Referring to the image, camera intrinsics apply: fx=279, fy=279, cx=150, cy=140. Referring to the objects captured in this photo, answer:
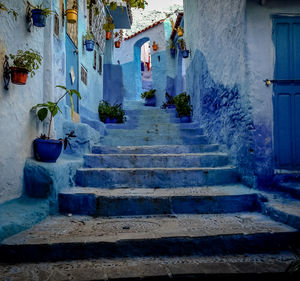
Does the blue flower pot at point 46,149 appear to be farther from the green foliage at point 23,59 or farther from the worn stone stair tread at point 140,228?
the green foliage at point 23,59

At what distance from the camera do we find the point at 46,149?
Answer: 11.5 feet

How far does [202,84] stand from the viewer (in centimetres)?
654

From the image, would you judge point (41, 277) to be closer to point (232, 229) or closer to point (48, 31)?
point (232, 229)

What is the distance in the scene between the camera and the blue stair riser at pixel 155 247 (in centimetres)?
237

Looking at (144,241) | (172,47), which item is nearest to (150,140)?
(144,241)

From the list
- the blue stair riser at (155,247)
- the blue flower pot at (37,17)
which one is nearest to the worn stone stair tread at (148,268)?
the blue stair riser at (155,247)

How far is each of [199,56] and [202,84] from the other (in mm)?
812

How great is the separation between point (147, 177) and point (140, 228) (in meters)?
1.28

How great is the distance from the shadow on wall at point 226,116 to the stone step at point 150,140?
414mm

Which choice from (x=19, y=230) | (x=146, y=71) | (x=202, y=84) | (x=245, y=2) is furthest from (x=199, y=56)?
(x=146, y=71)

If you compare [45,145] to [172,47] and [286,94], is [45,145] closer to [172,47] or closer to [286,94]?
[286,94]

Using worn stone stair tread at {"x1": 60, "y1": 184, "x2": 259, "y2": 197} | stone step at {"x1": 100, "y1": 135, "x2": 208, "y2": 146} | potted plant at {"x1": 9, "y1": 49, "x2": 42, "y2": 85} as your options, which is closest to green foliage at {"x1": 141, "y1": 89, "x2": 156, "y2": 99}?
stone step at {"x1": 100, "y1": 135, "x2": 208, "y2": 146}

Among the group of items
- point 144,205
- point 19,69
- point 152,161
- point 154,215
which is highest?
point 19,69

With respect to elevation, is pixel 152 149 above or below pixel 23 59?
below
